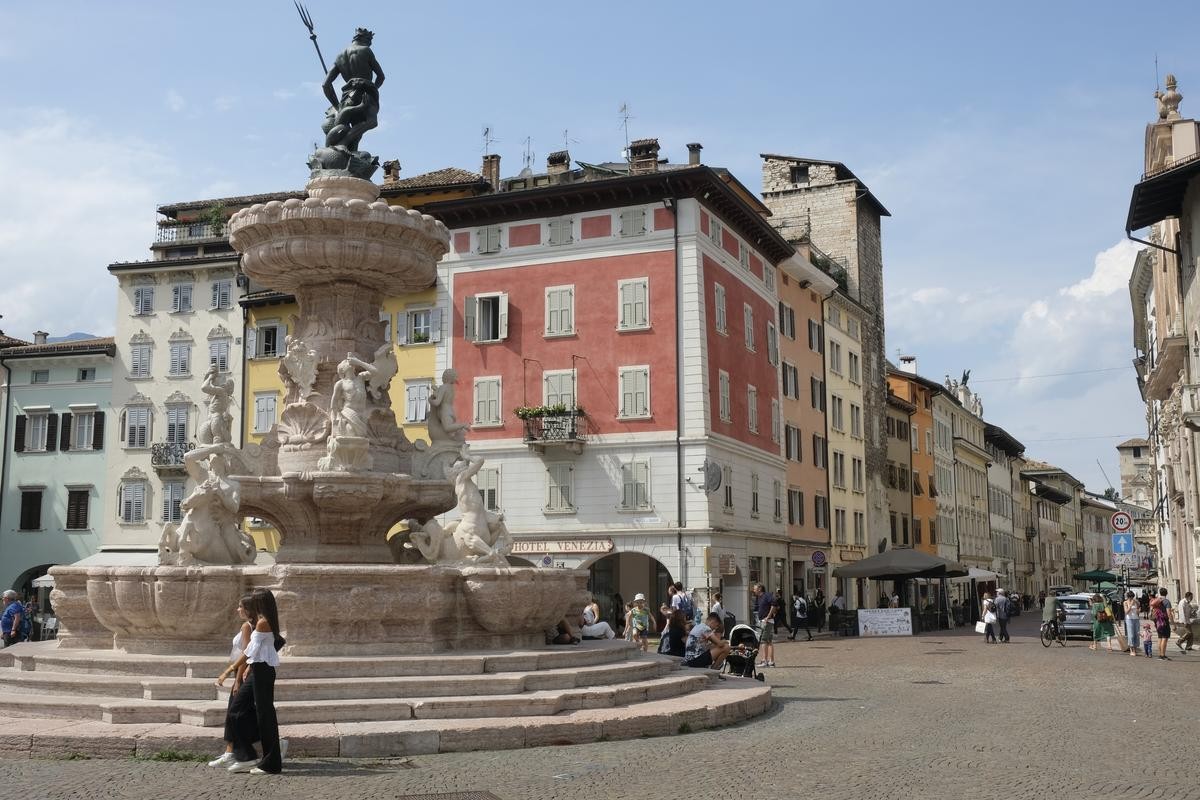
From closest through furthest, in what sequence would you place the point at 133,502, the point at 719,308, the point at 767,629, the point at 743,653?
the point at 743,653, the point at 767,629, the point at 719,308, the point at 133,502

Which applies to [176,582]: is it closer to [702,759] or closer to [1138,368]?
[702,759]

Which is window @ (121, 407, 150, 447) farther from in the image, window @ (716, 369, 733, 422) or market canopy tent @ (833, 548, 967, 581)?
market canopy tent @ (833, 548, 967, 581)

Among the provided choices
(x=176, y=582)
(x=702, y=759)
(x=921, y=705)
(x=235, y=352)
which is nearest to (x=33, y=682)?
(x=176, y=582)

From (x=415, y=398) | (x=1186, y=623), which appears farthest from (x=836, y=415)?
(x=1186, y=623)

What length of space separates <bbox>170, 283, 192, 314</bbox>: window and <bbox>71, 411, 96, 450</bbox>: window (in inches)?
215

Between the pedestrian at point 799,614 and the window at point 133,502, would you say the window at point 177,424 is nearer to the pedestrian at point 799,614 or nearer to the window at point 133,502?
the window at point 133,502

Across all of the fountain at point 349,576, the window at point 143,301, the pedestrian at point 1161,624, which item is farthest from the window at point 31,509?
the pedestrian at point 1161,624

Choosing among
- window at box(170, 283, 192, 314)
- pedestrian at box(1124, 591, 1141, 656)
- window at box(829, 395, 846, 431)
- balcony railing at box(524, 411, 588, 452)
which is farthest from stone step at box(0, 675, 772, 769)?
window at box(829, 395, 846, 431)

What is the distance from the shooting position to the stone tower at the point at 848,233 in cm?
5638

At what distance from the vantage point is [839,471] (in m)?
54.3

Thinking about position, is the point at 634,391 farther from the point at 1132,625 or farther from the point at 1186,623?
the point at 1186,623

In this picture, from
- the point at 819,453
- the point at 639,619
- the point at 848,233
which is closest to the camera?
the point at 639,619

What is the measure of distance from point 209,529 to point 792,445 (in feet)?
121

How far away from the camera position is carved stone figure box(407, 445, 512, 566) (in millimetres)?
15117
